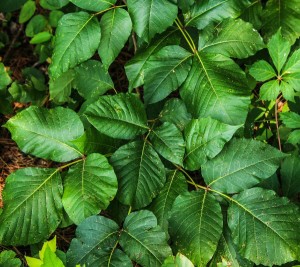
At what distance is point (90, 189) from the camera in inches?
65.6

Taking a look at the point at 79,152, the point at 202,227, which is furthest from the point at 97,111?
the point at 202,227

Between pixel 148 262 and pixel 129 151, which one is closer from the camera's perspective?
pixel 148 262

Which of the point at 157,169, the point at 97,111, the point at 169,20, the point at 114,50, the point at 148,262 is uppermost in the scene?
the point at 169,20

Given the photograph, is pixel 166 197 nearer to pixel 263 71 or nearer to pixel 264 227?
pixel 264 227

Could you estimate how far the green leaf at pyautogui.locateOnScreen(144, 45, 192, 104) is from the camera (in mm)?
1768

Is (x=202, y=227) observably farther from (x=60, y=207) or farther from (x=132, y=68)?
(x=132, y=68)

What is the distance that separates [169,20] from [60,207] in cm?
91

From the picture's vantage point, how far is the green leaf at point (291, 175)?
189cm

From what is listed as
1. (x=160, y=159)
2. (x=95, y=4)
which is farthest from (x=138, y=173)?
(x=95, y=4)

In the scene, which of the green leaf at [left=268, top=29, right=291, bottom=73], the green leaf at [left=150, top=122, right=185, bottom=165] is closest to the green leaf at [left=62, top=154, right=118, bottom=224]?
the green leaf at [left=150, top=122, right=185, bottom=165]

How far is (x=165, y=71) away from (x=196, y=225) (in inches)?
26.3

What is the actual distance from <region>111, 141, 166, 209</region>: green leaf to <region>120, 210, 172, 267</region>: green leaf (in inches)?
2.4

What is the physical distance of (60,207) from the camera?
1.72m

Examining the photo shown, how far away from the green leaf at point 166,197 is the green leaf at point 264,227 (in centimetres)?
23
